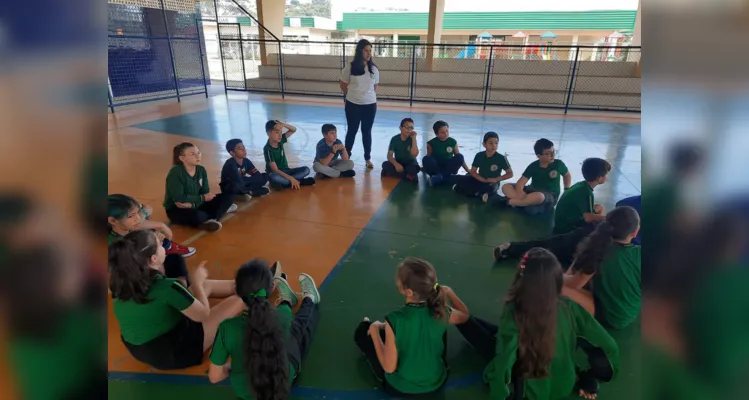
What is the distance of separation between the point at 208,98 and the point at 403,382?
12.6 m

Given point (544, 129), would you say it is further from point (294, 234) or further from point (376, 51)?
point (376, 51)

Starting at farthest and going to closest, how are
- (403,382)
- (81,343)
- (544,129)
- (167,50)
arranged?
1. (167,50)
2. (544,129)
3. (403,382)
4. (81,343)

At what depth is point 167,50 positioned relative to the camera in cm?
1232

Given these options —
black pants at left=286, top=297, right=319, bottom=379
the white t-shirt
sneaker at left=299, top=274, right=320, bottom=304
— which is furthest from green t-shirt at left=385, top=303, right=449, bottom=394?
the white t-shirt

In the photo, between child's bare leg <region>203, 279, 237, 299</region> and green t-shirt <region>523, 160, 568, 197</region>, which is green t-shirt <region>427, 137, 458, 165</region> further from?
child's bare leg <region>203, 279, 237, 299</region>

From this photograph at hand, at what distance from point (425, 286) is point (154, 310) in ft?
4.84

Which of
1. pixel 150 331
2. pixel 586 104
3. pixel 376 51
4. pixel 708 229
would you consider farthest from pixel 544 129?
pixel 376 51

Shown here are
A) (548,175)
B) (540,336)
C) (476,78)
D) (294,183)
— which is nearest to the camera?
(540,336)

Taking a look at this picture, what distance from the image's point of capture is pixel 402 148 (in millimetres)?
5988

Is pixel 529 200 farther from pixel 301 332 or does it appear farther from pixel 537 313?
pixel 301 332

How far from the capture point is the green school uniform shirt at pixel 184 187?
4.26m

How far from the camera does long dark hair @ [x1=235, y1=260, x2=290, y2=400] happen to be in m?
2.03

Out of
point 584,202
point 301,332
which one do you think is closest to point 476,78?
point 584,202

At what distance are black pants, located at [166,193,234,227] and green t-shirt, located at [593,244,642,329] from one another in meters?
3.57
